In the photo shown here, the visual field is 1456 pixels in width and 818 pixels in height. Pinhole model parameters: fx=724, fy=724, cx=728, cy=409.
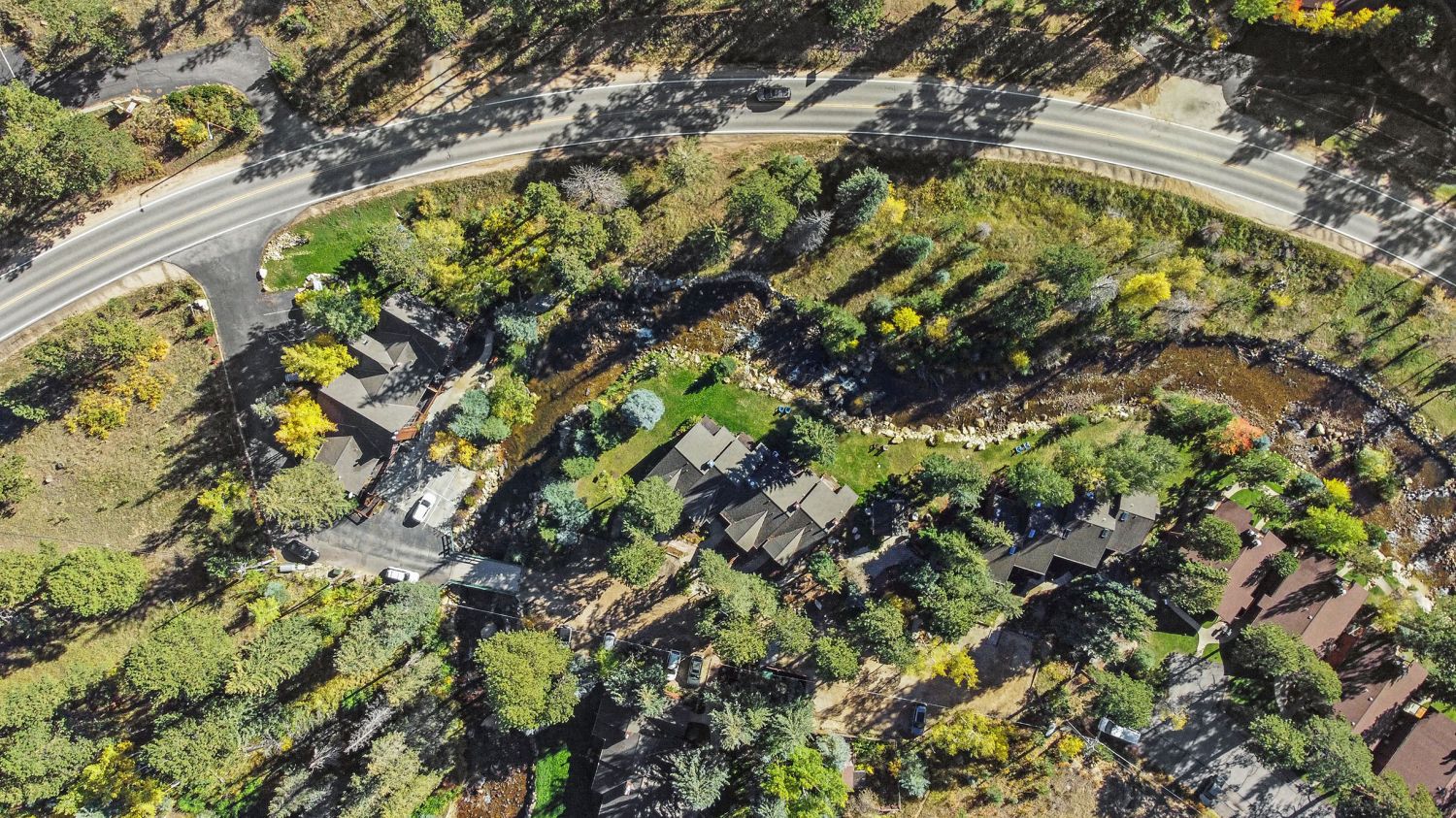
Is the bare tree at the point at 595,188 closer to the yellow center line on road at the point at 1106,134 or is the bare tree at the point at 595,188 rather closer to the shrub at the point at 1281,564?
the yellow center line on road at the point at 1106,134

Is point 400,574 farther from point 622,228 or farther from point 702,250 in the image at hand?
point 702,250

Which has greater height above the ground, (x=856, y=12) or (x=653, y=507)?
(x=856, y=12)

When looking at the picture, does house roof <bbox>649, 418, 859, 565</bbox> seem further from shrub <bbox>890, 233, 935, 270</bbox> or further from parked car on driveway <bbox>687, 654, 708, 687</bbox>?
shrub <bbox>890, 233, 935, 270</bbox>

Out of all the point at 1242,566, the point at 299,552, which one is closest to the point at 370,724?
the point at 299,552

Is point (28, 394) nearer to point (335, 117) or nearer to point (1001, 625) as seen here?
point (335, 117)

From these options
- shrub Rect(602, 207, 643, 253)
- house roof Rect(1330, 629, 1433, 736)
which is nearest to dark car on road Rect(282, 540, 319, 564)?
shrub Rect(602, 207, 643, 253)

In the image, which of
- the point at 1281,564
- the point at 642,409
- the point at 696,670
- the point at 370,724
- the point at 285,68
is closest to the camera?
the point at 1281,564
